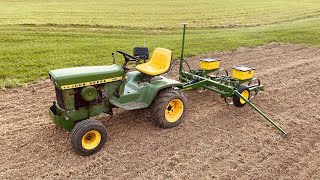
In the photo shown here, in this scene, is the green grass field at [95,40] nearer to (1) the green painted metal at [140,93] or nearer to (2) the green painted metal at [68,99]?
(2) the green painted metal at [68,99]

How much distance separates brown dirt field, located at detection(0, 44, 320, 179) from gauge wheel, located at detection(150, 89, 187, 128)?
0.15m

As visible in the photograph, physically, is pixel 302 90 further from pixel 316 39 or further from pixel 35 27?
pixel 35 27

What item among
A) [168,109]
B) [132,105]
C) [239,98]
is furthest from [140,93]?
[239,98]

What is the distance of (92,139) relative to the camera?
4.76 metres

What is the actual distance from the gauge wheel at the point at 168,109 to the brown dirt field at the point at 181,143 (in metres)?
0.15

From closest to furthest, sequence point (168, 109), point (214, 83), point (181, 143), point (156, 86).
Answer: point (181, 143)
point (156, 86)
point (168, 109)
point (214, 83)

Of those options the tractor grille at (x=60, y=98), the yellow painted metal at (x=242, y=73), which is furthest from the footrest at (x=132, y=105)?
the yellow painted metal at (x=242, y=73)

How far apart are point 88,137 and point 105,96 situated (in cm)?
74

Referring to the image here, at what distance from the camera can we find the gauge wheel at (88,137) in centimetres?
451

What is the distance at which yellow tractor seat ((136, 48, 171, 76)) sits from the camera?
5.59m

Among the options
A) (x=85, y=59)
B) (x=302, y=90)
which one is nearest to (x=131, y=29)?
(x=85, y=59)

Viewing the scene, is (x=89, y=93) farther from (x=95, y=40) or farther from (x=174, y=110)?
(x=95, y=40)

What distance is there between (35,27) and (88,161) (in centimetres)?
1217

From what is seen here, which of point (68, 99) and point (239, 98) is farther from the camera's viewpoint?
point (239, 98)
